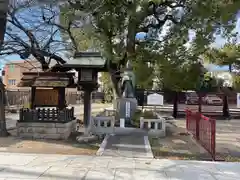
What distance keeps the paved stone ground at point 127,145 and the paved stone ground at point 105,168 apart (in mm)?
631

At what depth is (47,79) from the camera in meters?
11.7

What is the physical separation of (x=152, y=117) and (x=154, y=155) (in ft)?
16.4

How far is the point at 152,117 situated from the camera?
44.4 feet

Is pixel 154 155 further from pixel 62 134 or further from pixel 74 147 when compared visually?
pixel 62 134

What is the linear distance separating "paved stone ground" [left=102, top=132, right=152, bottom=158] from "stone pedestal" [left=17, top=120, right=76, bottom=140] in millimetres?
1782

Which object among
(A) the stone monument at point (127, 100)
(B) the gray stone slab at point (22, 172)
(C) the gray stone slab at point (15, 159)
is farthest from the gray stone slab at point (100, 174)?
(A) the stone monument at point (127, 100)

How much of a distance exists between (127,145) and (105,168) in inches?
123

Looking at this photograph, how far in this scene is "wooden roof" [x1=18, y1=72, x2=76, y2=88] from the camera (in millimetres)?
11555

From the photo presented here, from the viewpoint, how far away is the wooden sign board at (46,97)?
11.8m

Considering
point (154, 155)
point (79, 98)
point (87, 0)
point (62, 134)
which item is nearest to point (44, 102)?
point (62, 134)

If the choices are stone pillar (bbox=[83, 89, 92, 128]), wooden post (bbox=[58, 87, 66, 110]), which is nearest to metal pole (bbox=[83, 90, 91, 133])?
stone pillar (bbox=[83, 89, 92, 128])

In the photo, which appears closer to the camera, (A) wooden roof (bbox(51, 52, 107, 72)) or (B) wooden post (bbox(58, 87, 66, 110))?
(B) wooden post (bbox(58, 87, 66, 110))

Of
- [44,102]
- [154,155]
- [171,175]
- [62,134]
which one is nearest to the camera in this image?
[171,175]

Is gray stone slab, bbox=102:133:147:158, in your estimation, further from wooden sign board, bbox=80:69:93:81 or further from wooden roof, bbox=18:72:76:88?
wooden roof, bbox=18:72:76:88
